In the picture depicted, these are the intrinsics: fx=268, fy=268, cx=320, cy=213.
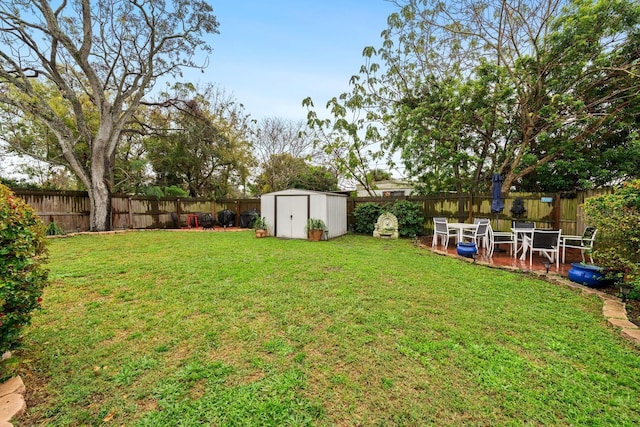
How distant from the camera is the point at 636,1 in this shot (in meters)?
6.89

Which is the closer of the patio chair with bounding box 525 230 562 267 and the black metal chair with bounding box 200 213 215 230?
the patio chair with bounding box 525 230 562 267

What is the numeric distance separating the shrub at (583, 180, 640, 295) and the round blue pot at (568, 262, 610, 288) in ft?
0.54

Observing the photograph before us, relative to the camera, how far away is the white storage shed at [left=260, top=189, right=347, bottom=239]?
9.12m

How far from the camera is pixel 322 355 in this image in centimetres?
229

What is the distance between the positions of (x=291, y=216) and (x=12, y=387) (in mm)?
7883

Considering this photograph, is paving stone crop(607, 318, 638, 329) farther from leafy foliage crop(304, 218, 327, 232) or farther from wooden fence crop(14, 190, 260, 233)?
wooden fence crop(14, 190, 260, 233)

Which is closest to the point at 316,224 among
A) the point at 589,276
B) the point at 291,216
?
the point at 291,216

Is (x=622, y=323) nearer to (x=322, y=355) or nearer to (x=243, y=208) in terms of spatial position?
(x=322, y=355)

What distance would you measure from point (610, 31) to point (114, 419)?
12.3m

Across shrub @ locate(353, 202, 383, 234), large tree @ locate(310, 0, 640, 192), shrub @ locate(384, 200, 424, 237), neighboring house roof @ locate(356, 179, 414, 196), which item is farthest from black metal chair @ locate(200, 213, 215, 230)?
neighboring house roof @ locate(356, 179, 414, 196)

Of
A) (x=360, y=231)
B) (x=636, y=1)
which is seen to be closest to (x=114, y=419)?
(x=360, y=231)

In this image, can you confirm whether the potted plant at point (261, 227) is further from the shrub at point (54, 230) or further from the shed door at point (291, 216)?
the shrub at point (54, 230)

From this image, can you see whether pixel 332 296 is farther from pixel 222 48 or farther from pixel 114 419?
pixel 222 48

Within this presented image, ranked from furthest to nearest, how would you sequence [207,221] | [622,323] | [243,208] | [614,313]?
[243,208] < [207,221] < [614,313] < [622,323]
